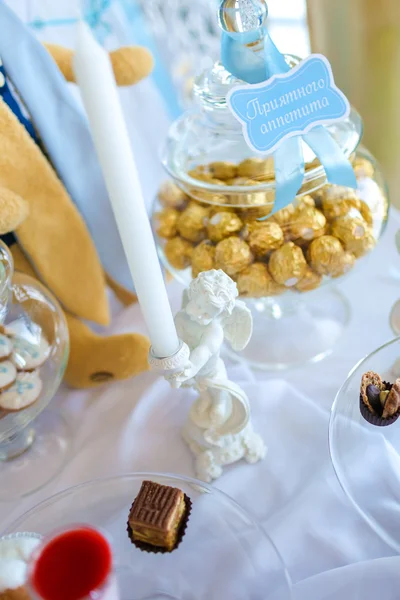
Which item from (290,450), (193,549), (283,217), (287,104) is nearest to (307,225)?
(283,217)

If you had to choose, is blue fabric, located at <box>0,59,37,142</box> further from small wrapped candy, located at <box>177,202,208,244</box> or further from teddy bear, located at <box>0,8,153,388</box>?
small wrapped candy, located at <box>177,202,208,244</box>

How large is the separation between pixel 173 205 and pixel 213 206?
7 centimetres

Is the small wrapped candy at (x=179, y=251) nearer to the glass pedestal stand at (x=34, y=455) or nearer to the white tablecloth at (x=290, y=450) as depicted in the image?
the white tablecloth at (x=290, y=450)

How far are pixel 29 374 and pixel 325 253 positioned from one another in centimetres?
34

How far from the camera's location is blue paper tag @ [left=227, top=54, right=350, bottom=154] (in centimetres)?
57

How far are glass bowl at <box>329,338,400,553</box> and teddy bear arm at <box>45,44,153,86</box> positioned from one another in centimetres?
46

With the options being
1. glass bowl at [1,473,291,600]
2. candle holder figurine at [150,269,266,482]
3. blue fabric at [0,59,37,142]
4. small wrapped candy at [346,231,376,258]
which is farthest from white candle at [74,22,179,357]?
blue fabric at [0,59,37,142]

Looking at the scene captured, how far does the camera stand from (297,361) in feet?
2.47

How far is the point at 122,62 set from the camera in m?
0.78

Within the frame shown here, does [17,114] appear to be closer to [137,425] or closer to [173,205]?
[173,205]

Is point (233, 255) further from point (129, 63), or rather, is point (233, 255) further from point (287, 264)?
point (129, 63)

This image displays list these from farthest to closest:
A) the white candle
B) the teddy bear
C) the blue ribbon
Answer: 1. the teddy bear
2. the blue ribbon
3. the white candle

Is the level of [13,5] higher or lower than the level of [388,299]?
higher

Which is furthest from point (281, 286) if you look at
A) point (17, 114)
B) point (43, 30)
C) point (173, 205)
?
point (43, 30)
